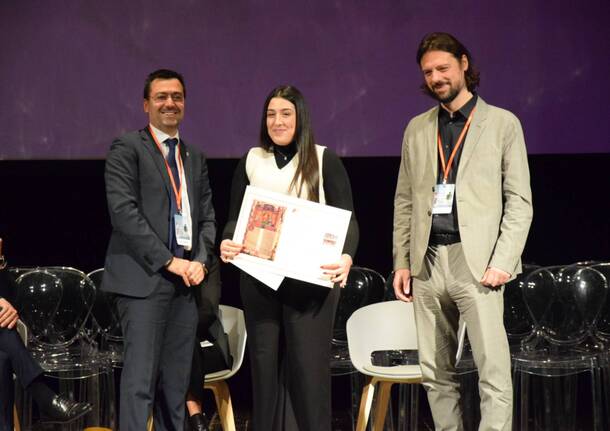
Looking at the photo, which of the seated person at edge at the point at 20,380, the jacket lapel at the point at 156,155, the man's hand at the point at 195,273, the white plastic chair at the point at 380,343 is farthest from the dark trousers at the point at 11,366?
the white plastic chair at the point at 380,343

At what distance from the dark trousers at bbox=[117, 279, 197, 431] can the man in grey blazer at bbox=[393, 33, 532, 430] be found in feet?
3.30

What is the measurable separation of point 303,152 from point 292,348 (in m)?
0.79

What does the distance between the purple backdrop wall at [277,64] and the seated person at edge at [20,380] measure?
5.42ft

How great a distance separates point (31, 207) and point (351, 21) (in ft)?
7.81

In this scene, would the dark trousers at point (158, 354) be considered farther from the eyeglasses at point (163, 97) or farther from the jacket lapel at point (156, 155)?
the eyeglasses at point (163, 97)

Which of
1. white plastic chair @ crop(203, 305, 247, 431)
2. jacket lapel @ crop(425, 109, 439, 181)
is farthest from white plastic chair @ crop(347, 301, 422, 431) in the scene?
jacket lapel @ crop(425, 109, 439, 181)

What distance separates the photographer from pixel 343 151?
5.33 meters

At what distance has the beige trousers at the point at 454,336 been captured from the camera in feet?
10.4

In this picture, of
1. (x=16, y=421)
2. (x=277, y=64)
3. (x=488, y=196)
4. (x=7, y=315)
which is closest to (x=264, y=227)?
(x=488, y=196)

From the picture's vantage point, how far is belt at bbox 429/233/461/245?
3.26 meters

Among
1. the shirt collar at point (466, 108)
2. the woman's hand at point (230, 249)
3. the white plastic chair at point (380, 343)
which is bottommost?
the white plastic chair at point (380, 343)

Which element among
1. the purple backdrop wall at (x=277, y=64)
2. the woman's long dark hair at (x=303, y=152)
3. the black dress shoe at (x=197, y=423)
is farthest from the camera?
the purple backdrop wall at (x=277, y=64)

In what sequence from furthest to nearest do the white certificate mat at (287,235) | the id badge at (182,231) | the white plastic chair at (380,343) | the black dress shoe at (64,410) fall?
the white plastic chair at (380,343), the black dress shoe at (64,410), the id badge at (182,231), the white certificate mat at (287,235)

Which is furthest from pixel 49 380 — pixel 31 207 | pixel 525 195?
pixel 525 195
